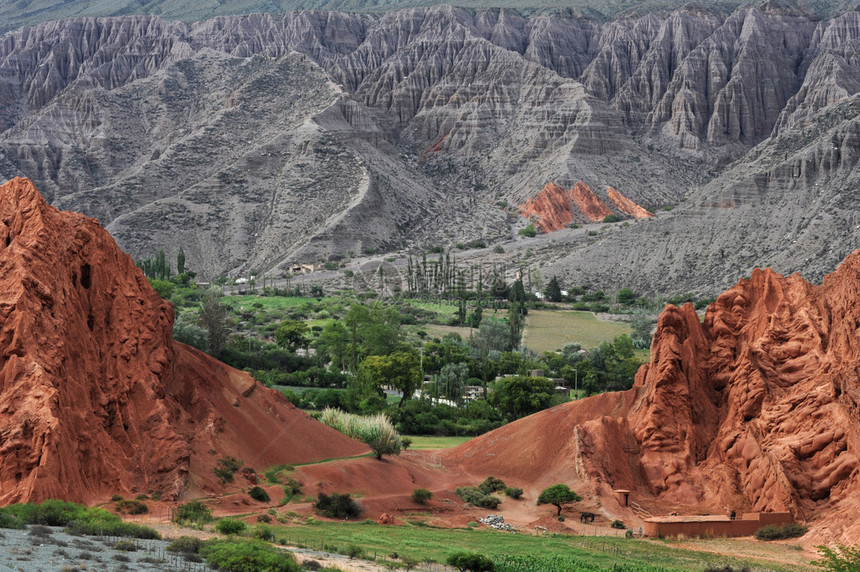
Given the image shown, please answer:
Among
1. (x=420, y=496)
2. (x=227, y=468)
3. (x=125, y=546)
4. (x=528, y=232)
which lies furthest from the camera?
(x=528, y=232)

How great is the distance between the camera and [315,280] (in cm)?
16125

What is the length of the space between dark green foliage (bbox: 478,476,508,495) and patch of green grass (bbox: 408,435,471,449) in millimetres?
11233

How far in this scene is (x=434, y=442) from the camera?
247ft

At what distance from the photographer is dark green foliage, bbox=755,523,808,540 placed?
52.9 m

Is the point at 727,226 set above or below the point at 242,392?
above

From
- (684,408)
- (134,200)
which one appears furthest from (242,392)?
(134,200)

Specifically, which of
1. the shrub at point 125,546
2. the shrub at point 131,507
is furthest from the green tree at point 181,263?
the shrub at point 125,546

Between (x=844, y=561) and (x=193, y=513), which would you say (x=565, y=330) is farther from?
(x=844, y=561)

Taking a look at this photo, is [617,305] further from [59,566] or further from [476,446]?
[59,566]

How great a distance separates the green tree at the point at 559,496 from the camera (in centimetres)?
5769

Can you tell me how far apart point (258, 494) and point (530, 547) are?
11.1 metres

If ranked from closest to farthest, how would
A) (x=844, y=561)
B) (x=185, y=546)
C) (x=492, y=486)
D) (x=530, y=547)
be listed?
(x=185, y=546), (x=844, y=561), (x=530, y=547), (x=492, y=486)

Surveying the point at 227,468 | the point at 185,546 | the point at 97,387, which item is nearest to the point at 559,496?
the point at 227,468

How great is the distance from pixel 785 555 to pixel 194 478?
74.2ft
